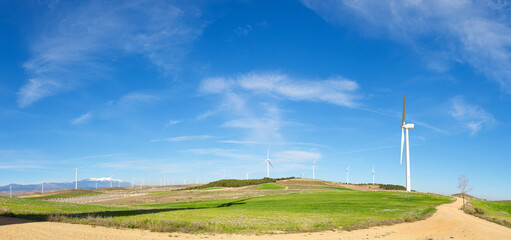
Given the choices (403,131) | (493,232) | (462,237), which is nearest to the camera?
(462,237)

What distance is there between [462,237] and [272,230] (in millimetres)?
16597

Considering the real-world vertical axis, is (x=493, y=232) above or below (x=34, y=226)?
below

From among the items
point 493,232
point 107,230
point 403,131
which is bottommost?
point 493,232

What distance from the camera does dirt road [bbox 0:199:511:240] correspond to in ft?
63.7

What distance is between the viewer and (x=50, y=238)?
60.6ft

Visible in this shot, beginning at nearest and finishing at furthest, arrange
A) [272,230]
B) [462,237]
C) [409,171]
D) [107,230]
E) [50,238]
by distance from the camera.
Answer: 1. [50,238]
2. [107,230]
3. [272,230]
4. [462,237]
5. [409,171]

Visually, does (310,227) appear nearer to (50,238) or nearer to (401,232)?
(401,232)

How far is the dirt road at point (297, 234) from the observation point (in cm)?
1942

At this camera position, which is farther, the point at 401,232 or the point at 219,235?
the point at 401,232

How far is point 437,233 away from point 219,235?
1983 centimetres

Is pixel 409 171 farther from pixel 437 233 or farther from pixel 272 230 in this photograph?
A: pixel 272 230

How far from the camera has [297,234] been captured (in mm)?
27172

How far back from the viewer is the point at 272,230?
28.0 m

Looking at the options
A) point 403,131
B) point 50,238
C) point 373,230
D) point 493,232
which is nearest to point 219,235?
point 50,238
